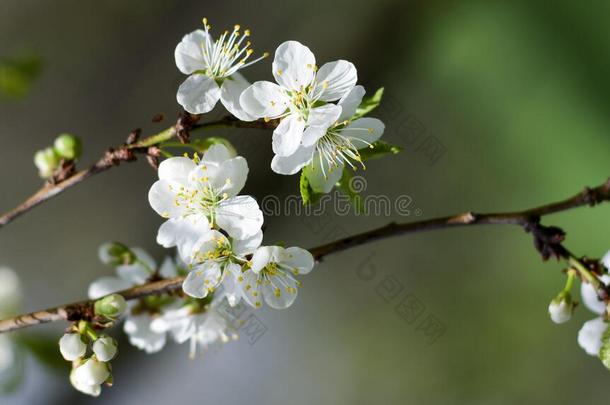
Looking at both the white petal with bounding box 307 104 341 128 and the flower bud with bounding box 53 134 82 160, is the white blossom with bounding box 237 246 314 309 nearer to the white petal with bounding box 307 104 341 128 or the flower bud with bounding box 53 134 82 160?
the white petal with bounding box 307 104 341 128

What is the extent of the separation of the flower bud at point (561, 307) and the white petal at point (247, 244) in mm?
306

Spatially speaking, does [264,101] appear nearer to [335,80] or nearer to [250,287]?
[335,80]

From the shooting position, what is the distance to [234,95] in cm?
67

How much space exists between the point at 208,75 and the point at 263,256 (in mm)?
198

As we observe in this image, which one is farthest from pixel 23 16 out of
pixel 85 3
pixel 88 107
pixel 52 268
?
pixel 52 268

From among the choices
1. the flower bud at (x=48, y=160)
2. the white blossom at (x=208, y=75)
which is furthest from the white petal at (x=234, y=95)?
the flower bud at (x=48, y=160)

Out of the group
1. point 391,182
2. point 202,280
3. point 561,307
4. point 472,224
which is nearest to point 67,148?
point 202,280

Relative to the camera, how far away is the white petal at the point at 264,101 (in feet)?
2.04

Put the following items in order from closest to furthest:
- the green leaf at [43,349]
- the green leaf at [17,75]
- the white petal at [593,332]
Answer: the white petal at [593,332] < the green leaf at [17,75] < the green leaf at [43,349]

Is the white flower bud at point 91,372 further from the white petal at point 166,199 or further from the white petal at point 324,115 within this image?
the white petal at point 324,115

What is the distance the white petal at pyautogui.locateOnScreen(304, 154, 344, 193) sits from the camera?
64 centimetres

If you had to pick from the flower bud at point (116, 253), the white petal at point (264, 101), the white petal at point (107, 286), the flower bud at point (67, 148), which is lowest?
the white petal at point (264, 101)

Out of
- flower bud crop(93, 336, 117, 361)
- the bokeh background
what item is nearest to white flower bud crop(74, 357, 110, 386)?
flower bud crop(93, 336, 117, 361)

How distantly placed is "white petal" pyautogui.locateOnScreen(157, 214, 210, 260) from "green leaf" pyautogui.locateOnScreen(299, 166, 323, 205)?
0.10m
